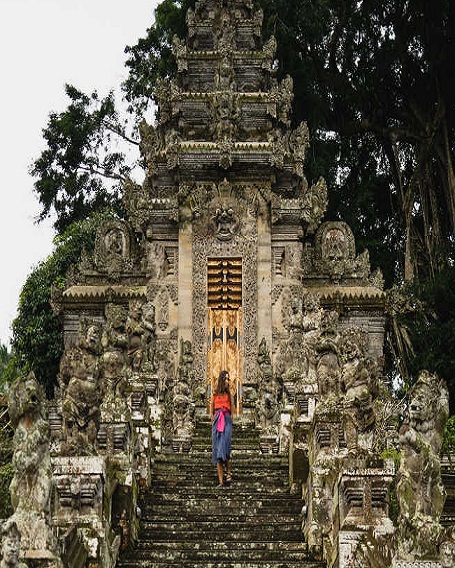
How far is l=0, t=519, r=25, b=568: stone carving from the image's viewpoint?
10711 millimetres

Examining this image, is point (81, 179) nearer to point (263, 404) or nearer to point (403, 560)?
point (263, 404)

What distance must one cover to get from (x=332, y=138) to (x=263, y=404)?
14.5 m

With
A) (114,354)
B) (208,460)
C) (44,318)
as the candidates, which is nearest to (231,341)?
(44,318)

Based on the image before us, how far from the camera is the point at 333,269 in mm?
25438

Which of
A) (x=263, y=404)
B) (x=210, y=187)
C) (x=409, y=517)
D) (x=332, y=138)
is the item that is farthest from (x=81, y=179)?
(x=409, y=517)

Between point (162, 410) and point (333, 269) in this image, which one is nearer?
point (162, 410)

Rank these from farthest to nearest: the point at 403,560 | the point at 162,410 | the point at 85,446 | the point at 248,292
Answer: the point at 248,292 < the point at 162,410 < the point at 85,446 < the point at 403,560

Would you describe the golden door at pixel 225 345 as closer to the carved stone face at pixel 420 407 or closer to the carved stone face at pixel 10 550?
the carved stone face at pixel 420 407

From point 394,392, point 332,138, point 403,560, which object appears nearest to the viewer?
point 403,560

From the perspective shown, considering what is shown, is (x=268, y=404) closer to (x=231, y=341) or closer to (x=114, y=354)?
(x=231, y=341)

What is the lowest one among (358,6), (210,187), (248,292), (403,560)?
(403,560)

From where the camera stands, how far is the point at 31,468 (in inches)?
465

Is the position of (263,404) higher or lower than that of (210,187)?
lower

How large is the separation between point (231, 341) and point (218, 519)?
9888 mm
